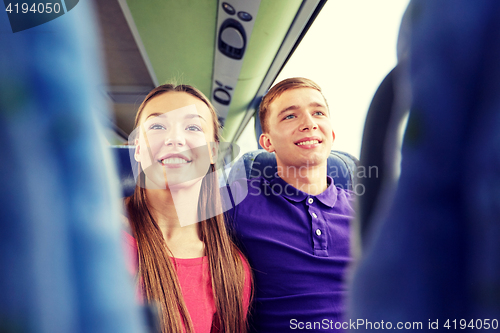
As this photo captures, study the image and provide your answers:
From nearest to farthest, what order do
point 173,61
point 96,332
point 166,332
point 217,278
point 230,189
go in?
point 96,332, point 166,332, point 217,278, point 230,189, point 173,61

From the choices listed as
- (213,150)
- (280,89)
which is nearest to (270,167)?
(280,89)

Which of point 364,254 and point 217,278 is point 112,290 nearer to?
point 364,254

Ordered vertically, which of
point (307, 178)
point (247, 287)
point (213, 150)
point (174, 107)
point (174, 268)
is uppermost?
point (174, 107)

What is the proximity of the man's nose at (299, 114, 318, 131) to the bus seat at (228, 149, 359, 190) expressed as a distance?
389mm

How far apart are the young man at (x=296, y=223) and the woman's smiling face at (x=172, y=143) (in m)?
0.23

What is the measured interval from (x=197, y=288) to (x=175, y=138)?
36cm

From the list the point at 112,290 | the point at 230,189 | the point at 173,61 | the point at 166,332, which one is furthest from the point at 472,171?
the point at 173,61

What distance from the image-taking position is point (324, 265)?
819 mm

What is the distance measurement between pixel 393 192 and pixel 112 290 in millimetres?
204

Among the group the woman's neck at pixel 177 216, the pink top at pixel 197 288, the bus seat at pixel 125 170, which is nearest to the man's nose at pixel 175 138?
the woman's neck at pixel 177 216

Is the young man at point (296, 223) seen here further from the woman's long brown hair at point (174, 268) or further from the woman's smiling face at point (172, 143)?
the woman's smiling face at point (172, 143)

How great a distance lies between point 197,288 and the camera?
2.32 ft

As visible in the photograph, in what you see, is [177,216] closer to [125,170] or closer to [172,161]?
[172,161]

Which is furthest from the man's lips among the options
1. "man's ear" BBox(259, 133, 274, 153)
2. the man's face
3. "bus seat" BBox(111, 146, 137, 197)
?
"bus seat" BBox(111, 146, 137, 197)
